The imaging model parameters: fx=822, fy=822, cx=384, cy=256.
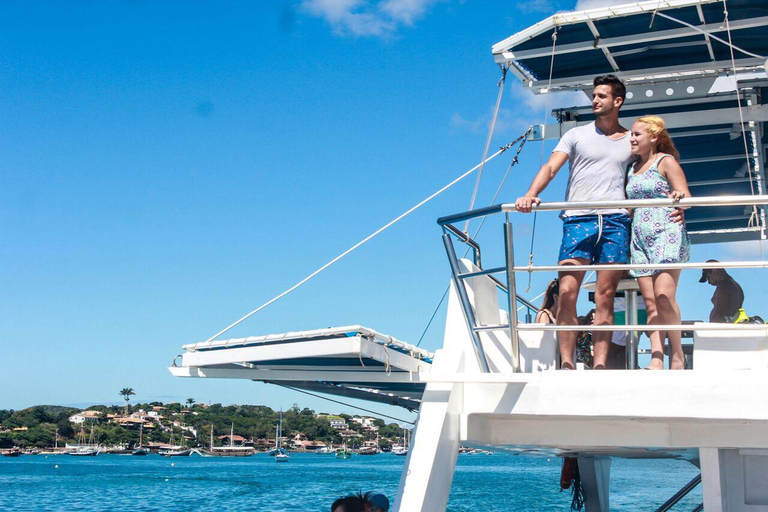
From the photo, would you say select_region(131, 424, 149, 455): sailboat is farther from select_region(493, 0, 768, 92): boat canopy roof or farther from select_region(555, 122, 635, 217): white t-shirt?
select_region(555, 122, 635, 217): white t-shirt

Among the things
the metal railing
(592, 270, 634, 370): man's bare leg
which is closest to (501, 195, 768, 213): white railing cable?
the metal railing

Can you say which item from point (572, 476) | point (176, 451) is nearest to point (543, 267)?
point (572, 476)

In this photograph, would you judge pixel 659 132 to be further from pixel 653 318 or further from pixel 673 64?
pixel 673 64

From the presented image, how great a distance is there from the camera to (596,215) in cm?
475

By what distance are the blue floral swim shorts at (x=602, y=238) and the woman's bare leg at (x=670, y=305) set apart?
27 centimetres

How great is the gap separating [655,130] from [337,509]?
3082 millimetres

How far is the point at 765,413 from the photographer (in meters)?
4.04

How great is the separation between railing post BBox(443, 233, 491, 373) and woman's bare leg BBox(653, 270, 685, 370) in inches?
40.2

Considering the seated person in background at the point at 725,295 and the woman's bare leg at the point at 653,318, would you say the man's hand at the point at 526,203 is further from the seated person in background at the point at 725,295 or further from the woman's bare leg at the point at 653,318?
the seated person in background at the point at 725,295

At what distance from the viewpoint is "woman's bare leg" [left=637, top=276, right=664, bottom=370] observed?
456cm

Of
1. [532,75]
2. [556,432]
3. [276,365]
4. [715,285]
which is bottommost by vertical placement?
[556,432]

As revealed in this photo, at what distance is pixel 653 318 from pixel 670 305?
14 centimetres

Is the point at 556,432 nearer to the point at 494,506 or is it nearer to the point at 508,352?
the point at 508,352

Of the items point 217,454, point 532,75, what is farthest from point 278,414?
point 532,75
